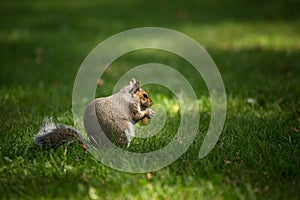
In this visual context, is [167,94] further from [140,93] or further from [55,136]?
[55,136]

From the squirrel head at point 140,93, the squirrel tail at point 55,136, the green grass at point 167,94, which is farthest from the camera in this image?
the squirrel head at point 140,93

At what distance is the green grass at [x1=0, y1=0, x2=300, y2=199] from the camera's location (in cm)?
262

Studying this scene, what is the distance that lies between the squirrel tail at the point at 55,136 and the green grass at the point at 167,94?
0.27 feet

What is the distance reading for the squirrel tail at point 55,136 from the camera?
2.96m

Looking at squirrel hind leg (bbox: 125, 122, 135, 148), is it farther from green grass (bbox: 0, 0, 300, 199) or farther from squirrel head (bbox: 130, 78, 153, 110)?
squirrel head (bbox: 130, 78, 153, 110)

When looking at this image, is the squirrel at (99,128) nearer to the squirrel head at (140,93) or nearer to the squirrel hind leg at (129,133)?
the squirrel hind leg at (129,133)

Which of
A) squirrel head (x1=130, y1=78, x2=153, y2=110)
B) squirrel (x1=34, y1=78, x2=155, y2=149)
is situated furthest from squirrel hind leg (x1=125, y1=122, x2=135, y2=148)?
squirrel head (x1=130, y1=78, x2=153, y2=110)

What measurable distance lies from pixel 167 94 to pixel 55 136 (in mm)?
2143

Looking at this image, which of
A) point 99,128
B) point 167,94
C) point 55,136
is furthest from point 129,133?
point 167,94

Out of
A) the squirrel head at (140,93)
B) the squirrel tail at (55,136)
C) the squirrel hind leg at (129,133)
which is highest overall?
the squirrel head at (140,93)

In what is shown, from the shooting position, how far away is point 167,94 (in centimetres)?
493

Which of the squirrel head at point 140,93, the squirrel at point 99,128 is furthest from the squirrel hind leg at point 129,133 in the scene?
the squirrel head at point 140,93

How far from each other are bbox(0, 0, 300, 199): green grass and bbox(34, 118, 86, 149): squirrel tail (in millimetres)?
83

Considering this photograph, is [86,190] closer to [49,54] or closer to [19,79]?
[19,79]
